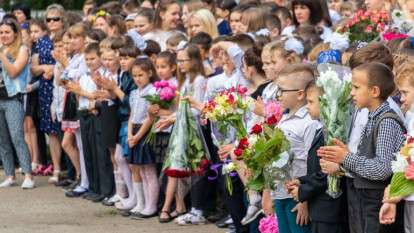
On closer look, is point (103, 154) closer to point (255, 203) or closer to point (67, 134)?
point (67, 134)

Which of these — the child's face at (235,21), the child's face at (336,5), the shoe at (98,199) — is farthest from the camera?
the child's face at (336,5)

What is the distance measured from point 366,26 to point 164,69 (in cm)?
226

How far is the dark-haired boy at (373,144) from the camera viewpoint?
6.25m

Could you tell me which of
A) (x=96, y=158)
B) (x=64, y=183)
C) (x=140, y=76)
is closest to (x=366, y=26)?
(x=140, y=76)

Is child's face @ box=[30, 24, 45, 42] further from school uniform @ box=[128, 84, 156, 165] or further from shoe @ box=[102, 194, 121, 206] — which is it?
school uniform @ box=[128, 84, 156, 165]

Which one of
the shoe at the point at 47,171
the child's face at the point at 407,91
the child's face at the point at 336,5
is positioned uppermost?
the child's face at the point at 336,5

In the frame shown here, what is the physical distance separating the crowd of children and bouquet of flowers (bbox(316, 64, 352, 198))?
0.31ft

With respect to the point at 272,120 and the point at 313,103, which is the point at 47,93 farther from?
the point at 313,103

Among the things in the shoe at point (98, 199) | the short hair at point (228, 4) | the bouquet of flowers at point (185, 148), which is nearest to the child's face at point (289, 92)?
the bouquet of flowers at point (185, 148)

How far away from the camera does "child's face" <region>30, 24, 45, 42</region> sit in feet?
45.1

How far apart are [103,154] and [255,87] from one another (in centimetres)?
295

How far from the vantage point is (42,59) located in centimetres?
1327

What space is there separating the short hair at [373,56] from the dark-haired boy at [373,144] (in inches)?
21.8

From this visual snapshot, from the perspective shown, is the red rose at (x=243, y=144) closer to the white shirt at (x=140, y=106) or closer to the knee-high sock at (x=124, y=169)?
the white shirt at (x=140, y=106)
